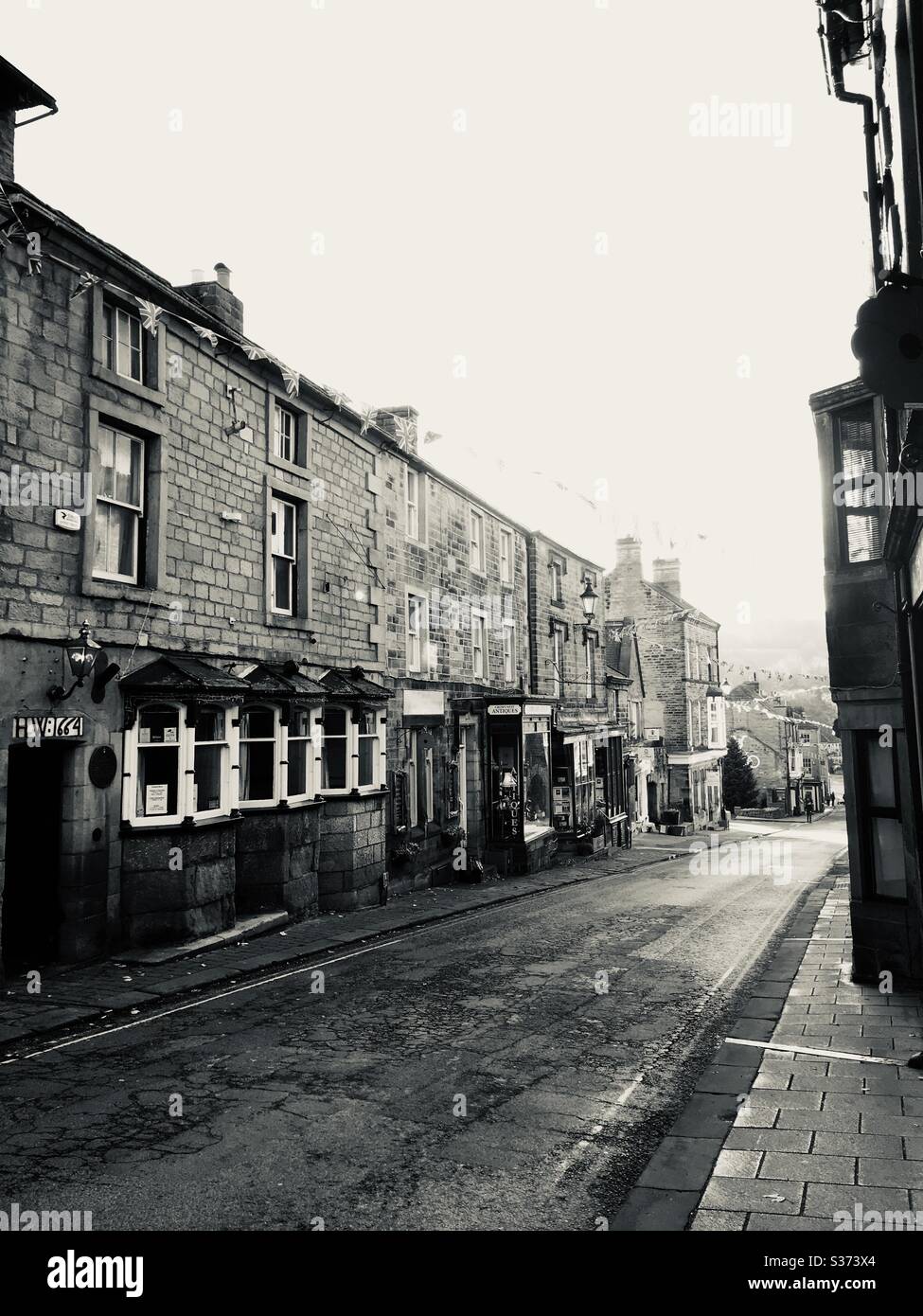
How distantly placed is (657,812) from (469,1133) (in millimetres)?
44208

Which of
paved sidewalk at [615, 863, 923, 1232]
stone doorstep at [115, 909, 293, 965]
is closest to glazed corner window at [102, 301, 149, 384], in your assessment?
stone doorstep at [115, 909, 293, 965]

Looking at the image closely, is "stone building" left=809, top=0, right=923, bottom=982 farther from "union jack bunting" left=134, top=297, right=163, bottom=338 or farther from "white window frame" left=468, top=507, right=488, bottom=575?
"white window frame" left=468, top=507, right=488, bottom=575

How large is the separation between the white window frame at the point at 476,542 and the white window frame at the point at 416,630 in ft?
11.6

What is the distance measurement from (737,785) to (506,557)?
43.1 m

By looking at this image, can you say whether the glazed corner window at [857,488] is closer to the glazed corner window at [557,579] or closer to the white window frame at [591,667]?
the glazed corner window at [557,579]

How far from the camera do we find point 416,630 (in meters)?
21.3

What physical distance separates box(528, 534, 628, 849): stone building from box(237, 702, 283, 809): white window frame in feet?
43.6

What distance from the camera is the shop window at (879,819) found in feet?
33.2

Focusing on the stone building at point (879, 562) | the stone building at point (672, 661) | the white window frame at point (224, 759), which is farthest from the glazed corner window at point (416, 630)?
the stone building at point (672, 661)

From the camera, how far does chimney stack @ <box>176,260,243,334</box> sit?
1455 centimetres

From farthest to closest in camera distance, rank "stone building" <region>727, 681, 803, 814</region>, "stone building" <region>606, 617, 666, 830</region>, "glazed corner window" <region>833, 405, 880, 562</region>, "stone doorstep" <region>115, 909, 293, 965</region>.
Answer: "stone building" <region>727, 681, 803, 814</region> < "stone building" <region>606, 617, 666, 830</region> < "stone doorstep" <region>115, 909, 293, 965</region> < "glazed corner window" <region>833, 405, 880, 562</region>

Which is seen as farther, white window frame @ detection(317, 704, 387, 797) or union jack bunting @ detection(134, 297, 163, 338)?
white window frame @ detection(317, 704, 387, 797)

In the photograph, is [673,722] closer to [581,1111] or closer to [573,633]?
[573,633]
